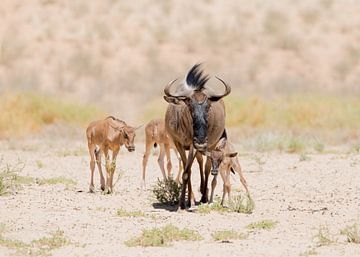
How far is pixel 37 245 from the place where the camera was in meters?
10.7

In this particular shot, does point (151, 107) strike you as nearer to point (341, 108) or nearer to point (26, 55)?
point (341, 108)

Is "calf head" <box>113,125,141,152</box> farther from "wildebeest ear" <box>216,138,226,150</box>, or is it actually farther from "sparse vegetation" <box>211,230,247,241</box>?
"sparse vegetation" <box>211,230,247,241</box>

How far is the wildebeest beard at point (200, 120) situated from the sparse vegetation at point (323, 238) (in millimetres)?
2570

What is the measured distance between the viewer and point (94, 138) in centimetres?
1565

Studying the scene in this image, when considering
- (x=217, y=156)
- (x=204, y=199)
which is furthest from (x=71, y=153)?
(x=217, y=156)

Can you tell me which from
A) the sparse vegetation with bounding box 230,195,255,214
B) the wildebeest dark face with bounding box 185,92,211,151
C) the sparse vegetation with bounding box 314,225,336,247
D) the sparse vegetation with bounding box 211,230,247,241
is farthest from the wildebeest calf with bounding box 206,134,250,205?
the sparse vegetation with bounding box 314,225,336,247

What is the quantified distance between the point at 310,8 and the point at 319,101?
66.2ft

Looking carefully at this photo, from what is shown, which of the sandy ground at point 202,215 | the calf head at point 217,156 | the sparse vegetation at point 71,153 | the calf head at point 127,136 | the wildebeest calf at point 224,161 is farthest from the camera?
the sparse vegetation at point 71,153

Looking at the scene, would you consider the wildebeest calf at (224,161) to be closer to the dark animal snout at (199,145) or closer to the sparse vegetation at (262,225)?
the dark animal snout at (199,145)

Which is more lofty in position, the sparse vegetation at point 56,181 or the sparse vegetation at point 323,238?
the sparse vegetation at point 56,181

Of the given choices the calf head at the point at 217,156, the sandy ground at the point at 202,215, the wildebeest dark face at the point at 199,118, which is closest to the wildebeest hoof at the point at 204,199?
the sandy ground at the point at 202,215

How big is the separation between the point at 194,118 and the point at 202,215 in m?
1.48

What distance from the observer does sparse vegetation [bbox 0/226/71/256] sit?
10.3 m

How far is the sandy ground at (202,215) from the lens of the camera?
1060 cm
